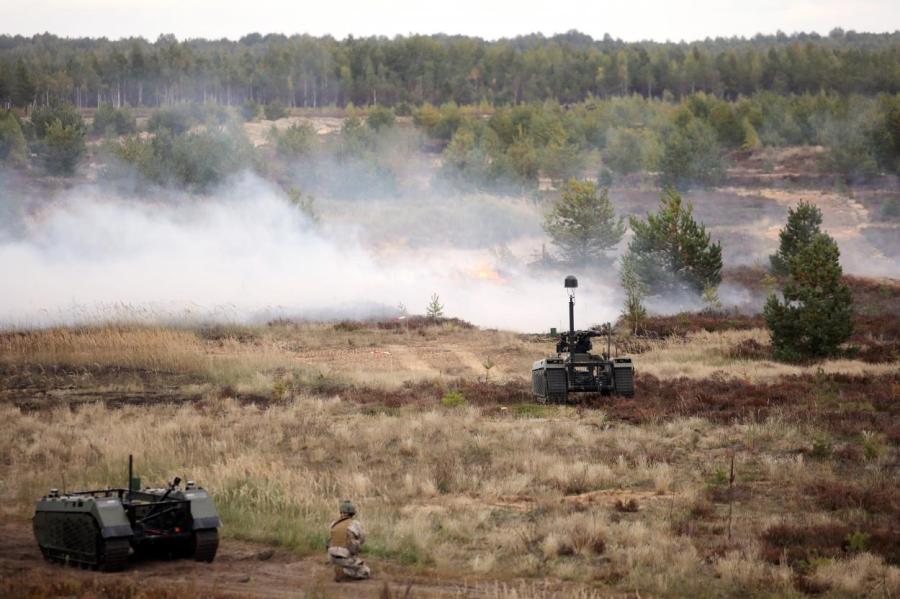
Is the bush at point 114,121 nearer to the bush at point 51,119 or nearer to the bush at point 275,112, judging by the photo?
the bush at point 51,119

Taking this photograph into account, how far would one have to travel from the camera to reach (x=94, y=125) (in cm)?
11262

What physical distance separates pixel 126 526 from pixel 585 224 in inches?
2289

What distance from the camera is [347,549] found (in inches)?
594

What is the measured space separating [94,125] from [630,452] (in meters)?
97.8

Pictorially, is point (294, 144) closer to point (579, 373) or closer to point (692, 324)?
point (692, 324)

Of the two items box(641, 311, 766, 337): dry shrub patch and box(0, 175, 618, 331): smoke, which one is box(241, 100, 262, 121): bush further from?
box(641, 311, 766, 337): dry shrub patch

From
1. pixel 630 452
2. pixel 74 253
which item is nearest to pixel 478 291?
pixel 74 253

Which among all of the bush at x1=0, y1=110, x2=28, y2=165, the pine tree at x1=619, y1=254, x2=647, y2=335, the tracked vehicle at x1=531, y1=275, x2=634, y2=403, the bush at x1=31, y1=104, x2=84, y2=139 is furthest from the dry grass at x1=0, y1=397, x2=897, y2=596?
the bush at x1=31, y1=104, x2=84, y2=139

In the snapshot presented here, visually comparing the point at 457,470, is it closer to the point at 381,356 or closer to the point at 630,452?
the point at 630,452

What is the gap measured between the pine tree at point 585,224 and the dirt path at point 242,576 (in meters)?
56.0

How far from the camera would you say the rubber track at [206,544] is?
610 inches

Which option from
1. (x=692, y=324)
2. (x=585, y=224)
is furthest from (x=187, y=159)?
(x=692, y=324)

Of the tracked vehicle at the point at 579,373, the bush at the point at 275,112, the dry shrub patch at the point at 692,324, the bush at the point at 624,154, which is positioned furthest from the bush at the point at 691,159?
the tracked vehicle at the point at 579,373

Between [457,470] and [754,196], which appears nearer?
[457,470]
